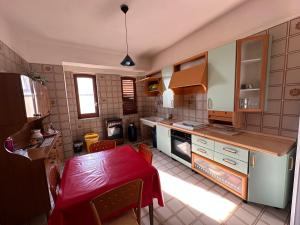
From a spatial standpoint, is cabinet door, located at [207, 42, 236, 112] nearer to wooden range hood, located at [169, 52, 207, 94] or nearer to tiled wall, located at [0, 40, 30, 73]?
wooden range hood, located at [169, 52, 207, 94]

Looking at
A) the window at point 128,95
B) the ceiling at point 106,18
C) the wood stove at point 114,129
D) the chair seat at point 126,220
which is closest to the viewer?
the chair seat at point 126,220

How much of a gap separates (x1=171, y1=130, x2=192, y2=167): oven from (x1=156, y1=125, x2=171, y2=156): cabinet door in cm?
11

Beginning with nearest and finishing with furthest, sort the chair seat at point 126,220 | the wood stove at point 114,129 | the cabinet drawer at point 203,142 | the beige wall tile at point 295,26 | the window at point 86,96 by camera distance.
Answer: the chair seat at point 126,220
the beige wall tile at point 295,26
the cabinet drawer at point 203,142
the window at point 86,96
the wood stove at point 114,129

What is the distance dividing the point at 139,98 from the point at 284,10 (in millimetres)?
3534

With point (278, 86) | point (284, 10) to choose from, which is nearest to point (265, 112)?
point (278, 86)

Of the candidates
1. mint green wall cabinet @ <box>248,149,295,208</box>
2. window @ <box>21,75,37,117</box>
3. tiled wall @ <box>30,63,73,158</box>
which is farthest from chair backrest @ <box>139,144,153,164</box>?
tiled wall @ <box>30,63,73,158</box>

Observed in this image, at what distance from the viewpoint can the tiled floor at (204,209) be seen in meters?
1.45

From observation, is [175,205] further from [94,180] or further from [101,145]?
[101,145]

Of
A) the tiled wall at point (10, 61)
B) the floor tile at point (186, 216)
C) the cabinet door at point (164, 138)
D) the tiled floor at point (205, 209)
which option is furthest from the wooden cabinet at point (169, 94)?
the tiled wall at point (10, 61)

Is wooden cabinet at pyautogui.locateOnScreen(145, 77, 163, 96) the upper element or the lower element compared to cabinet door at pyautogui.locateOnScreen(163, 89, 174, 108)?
upper

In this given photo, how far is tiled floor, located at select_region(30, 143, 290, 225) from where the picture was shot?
1.45 m

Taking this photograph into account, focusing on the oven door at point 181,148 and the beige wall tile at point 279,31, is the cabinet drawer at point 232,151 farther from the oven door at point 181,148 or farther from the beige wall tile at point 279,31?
the beige wall tile at point 279,31

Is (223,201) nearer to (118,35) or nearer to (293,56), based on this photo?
(293,56)

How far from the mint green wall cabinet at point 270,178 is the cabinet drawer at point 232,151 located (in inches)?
2.3
